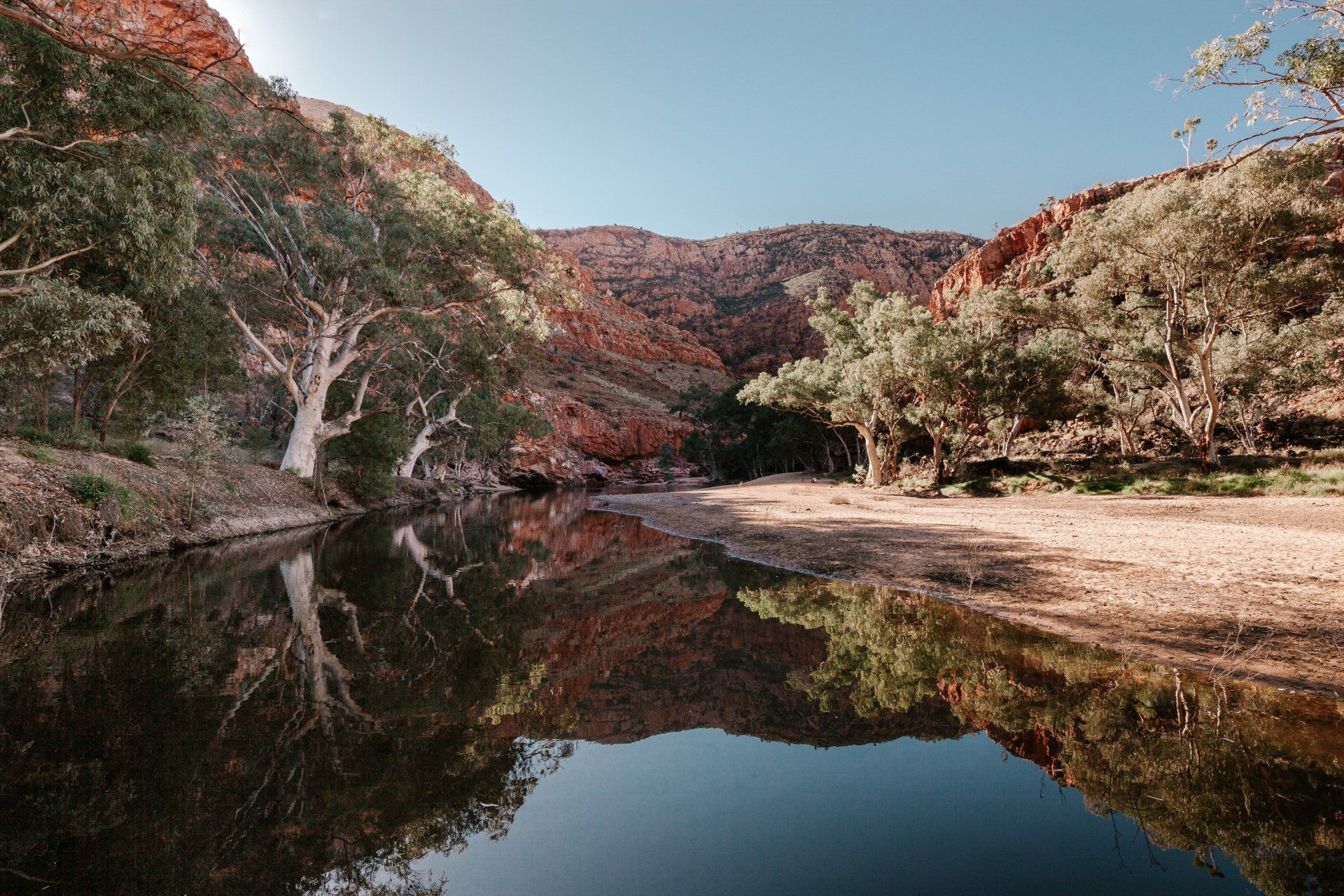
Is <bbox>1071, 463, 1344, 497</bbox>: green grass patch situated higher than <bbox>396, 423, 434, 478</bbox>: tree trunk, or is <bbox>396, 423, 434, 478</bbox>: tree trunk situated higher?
<bbox>396, 423, 434, 478</bbox>: tree trunk

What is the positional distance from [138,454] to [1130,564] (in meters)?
21.2

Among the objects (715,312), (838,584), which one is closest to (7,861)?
(838,584)

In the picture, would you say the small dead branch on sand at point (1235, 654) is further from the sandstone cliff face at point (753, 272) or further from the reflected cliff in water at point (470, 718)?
the sandstone cliff face at point (753, 272)

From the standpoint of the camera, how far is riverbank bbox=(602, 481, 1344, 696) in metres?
5.35

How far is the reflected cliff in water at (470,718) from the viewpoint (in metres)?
2.79

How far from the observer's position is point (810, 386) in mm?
28969

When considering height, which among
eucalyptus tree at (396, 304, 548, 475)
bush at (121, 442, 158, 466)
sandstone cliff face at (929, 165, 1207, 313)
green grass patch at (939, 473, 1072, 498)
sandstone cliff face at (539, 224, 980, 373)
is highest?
sandstone cliff face at (539, 224, 980, 373)

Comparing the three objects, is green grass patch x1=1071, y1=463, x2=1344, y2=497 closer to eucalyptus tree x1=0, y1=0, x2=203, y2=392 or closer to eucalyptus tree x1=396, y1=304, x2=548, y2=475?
eucalyptus tree x1=396, y1=304, x2=548, y2=475

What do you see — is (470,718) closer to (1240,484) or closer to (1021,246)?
(1240,484)

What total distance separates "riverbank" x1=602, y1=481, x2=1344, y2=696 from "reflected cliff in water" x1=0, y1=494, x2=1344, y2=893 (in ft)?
2.51

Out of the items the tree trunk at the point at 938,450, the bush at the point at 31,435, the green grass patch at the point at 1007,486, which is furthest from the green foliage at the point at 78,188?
the tree trunk at the point at 938,450

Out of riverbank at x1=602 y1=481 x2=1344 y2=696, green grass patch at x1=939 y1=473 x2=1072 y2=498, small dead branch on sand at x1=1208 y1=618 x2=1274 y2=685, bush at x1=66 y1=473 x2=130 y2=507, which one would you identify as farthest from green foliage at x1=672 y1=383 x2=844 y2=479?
small dead branch on sand at x1=1208 y1=618 x2=1274 y2=685

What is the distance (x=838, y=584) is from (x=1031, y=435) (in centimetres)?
3504

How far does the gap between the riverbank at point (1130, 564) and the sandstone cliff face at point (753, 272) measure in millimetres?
97300
